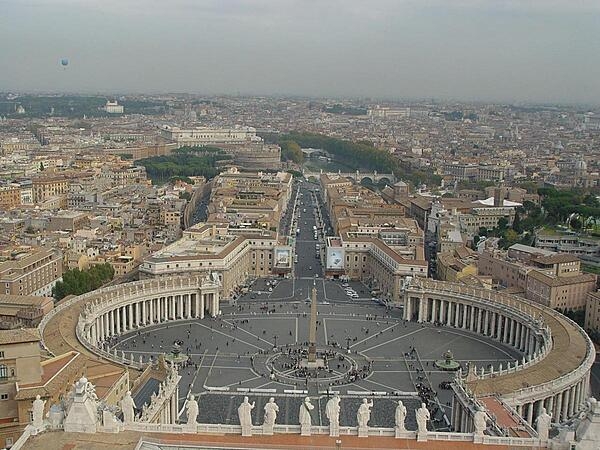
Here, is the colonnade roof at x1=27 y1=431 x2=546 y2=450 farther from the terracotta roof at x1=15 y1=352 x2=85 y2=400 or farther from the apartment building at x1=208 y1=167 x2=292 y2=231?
the apartment building at x1=208 y1=167 x2=292 y2=231

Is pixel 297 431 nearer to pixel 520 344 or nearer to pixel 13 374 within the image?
pixel 13 374

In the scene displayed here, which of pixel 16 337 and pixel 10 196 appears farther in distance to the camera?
pixel 10 196

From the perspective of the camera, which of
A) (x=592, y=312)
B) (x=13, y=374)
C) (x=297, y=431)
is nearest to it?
(x=297, y=431)

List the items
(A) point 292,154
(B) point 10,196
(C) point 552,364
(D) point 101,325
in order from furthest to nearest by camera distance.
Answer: (A) point 292,154, (B) point 10,196, (D) point 101,325, (C) point 552,364

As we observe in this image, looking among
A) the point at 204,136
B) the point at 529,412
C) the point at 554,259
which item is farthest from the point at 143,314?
the point at 204,136

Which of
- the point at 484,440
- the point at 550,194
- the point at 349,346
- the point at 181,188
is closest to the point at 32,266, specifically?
the point at 349,346

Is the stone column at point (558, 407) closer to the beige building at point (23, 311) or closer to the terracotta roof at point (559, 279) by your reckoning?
the terracotta roof at point (559, 279)

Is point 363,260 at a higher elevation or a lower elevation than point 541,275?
lower

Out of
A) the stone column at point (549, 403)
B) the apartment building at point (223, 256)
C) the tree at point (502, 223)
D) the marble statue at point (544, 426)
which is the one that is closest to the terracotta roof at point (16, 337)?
the marble statue at point (544, 426)
